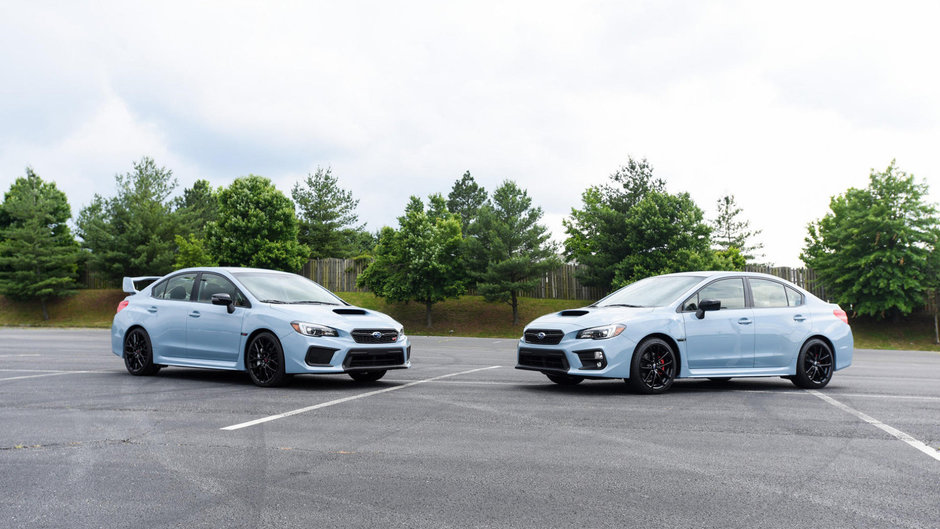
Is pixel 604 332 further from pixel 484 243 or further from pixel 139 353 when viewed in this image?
pixel 484 243

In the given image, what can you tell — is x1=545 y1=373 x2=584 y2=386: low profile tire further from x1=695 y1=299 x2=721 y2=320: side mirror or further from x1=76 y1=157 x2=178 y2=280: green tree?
x1=76 y1=157 x2=178 y2=280: green tree

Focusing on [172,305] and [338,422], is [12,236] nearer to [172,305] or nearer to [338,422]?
[172,305]

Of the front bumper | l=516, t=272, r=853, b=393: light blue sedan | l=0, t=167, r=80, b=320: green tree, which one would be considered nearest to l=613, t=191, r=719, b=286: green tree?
l=516, t=272, r=853, b=393: light blue sedan

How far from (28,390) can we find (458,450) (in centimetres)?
703

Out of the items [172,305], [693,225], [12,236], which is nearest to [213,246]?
[12,236]

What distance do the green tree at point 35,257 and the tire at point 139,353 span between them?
46502mm

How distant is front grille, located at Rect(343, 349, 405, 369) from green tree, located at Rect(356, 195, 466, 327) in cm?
3195

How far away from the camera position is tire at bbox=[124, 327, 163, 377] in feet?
36.1

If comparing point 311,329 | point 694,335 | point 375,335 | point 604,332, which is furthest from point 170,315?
point 694,335

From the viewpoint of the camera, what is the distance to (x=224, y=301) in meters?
9.92

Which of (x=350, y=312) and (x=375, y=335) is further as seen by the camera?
(x=350, y=312)

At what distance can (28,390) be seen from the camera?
31.3ft

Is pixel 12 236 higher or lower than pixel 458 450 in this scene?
higher

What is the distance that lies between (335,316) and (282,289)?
1.43 m
